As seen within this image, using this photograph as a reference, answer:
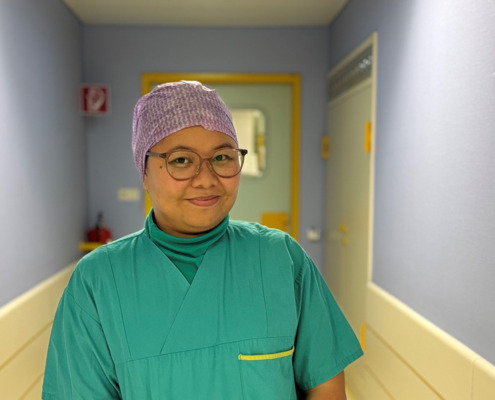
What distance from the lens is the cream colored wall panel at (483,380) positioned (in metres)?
1.32

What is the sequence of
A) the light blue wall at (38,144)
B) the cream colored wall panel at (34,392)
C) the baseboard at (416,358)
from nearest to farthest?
the baseboard at (416,358)
the light blue wall at (38,144)
the cream colored wall panel at (34,392)

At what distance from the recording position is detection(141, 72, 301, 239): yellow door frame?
3.70 m

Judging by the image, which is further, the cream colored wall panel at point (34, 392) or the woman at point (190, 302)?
the cream colored wall panel at point (34, 392)

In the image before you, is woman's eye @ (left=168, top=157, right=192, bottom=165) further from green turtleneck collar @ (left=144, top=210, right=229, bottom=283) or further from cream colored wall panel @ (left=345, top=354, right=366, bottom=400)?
cream colored wall panel @ (left=345, top=354, right=366, bottom=400)

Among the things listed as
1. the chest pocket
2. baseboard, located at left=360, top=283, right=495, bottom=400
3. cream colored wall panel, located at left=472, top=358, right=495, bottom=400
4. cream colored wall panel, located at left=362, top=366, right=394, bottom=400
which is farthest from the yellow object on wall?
the chest pocket

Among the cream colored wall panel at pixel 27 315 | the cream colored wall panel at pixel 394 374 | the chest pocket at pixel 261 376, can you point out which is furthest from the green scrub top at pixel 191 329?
the cream colored wall panel at pixel 27 315

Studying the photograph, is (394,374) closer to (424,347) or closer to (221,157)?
(424,347)

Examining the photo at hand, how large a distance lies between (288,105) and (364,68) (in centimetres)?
117

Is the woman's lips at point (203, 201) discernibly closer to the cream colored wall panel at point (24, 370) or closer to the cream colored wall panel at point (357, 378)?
the cream colored wall panel at point (24, 370)

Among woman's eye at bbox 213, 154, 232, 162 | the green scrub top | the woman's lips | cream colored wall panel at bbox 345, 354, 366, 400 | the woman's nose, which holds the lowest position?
cream colored wall panel at bbox 345, 354, 366, 400

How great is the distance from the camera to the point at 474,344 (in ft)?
4.79

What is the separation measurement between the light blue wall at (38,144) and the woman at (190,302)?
141cm

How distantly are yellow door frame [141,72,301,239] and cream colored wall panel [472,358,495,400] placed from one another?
245cm

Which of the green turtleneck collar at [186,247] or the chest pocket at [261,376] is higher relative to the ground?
the green turtleneck collar at [186,247]
